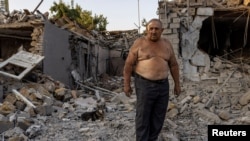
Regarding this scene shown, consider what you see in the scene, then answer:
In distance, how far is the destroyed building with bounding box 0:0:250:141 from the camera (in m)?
5.91

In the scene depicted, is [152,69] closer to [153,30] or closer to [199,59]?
[153,30]

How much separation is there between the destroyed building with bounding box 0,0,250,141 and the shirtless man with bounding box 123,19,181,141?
0.81 meters

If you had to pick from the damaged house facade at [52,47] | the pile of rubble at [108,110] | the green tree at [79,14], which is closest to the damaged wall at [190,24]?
the pile of rubble at [108,110]

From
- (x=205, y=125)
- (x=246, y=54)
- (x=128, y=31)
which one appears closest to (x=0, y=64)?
(x=205, y=125)

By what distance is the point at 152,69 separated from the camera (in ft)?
14.0

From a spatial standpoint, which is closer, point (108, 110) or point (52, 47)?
point (108, 110)

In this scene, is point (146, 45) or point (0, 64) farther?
point (0, 64)

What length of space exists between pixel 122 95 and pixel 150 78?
16.4 feet

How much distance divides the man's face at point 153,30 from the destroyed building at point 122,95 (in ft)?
5.33

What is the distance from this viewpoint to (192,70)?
8.32 metres

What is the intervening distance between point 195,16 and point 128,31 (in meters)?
10.5

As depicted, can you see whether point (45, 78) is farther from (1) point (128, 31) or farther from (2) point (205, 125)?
(1) point (128, 31)

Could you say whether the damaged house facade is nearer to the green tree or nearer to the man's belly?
the man's belly

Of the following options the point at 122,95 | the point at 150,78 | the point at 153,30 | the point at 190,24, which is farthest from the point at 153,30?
the point at 122,95
